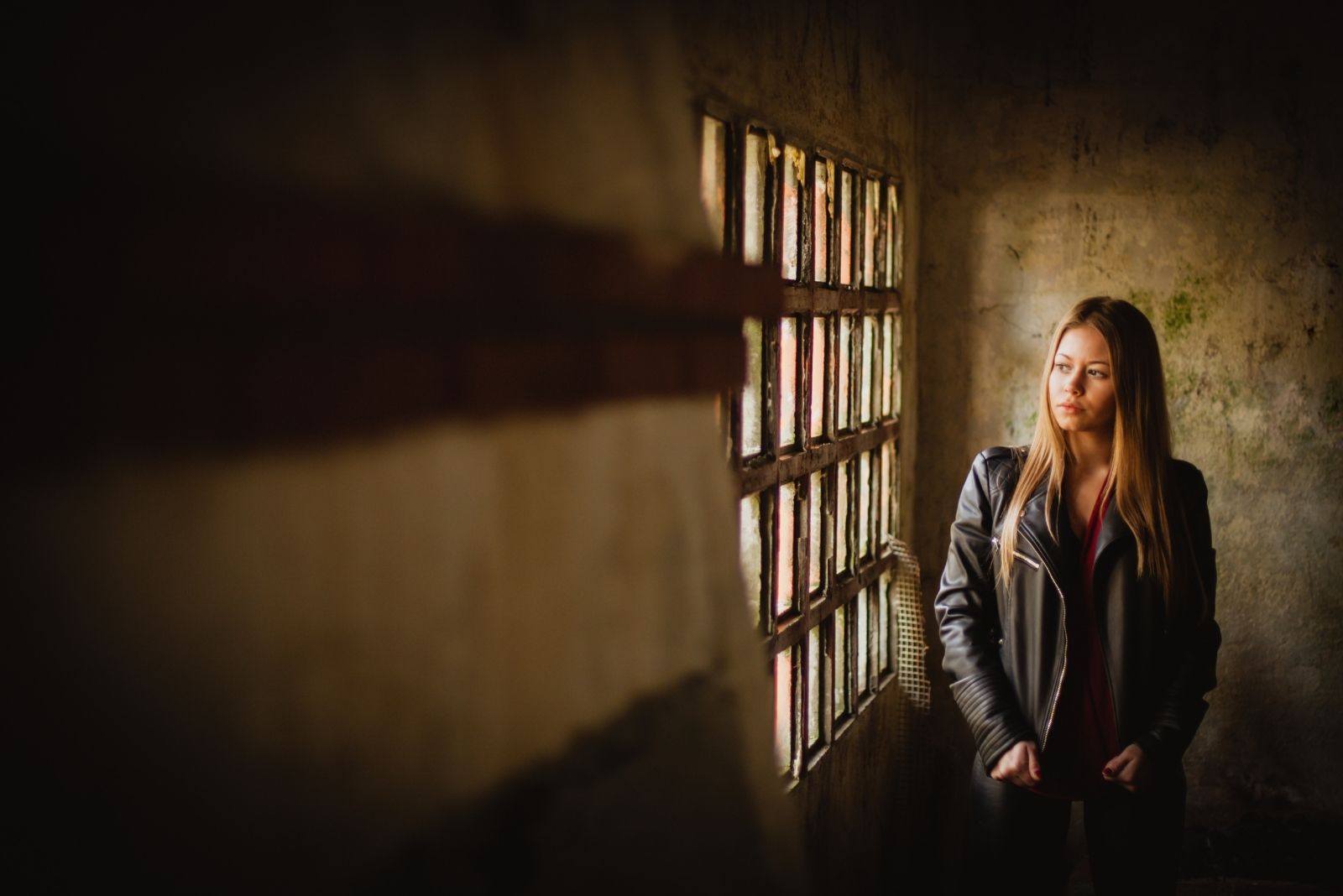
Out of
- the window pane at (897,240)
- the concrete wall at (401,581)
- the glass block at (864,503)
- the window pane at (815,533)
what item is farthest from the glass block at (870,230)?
the concrete wall at (401,581)

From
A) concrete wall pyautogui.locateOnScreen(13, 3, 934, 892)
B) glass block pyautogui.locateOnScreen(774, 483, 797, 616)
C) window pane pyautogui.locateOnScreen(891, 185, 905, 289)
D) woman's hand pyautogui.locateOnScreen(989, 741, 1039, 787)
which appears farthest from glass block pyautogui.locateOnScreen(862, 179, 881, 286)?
concrete wall pyautogui.locateOnScreen(13, 3, 934, 892)

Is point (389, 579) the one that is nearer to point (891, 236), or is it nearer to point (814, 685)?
point (814, 685)

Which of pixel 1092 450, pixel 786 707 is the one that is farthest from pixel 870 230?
pixel 786 707

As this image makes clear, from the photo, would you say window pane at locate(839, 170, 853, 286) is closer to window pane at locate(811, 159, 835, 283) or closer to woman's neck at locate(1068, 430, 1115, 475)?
window pane at locate(811, 159, 835, 283)

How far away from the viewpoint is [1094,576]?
1.65 meters

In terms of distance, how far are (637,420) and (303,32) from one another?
305 mm

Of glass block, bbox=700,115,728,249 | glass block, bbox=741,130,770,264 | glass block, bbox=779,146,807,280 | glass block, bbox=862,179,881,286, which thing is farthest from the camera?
glass block, bbox=862,179,881,286

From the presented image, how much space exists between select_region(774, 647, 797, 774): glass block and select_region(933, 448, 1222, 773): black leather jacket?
29 centimetres

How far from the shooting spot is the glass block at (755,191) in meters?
1.44

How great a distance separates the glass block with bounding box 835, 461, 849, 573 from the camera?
77.2 inches

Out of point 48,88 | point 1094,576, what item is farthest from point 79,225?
point 1094,576

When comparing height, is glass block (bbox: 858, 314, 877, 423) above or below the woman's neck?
above

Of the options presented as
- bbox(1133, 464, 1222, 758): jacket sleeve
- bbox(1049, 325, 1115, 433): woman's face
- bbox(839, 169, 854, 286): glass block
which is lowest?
bbox(1133, 464, 1222, 758): jacket sleeve

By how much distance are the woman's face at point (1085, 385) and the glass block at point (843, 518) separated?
0.43 meters
